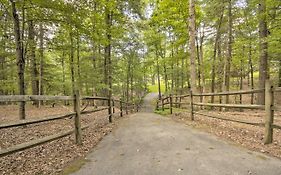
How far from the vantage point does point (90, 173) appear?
144 inches

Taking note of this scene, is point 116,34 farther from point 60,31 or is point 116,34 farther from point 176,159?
point 176,159

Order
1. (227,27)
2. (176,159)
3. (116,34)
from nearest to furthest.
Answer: (176,159) → (116,34) → (227,27)

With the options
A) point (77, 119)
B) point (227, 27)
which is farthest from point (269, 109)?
point (227, 27)

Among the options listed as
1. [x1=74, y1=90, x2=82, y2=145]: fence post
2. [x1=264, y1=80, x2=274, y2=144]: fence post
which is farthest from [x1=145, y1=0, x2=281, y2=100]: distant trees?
[x1=74, y1=90, x2=82, y2=145]: fence post

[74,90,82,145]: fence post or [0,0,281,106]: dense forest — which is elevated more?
[0,0,281,106]: dense forest

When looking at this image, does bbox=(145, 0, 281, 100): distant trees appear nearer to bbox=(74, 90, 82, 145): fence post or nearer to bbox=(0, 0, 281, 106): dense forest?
bbox=(0, 0, 281, 106): dense forest

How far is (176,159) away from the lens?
396 cm

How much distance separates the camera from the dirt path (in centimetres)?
346

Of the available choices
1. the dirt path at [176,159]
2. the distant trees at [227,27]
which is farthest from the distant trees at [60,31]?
the dirt path at [176,159]

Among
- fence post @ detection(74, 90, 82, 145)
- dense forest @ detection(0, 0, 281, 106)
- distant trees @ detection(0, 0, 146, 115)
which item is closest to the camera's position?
fence post @ detection(74, 90, 82, 145)

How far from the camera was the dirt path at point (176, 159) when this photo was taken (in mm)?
3465

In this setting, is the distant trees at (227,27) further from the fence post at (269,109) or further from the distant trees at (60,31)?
the fence post at (269,109)

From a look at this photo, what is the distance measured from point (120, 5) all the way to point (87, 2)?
595 cm

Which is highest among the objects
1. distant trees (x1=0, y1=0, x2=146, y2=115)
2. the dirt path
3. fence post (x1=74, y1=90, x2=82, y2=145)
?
distant trees (x1=0, y1=0, x2=146, y2=115)
